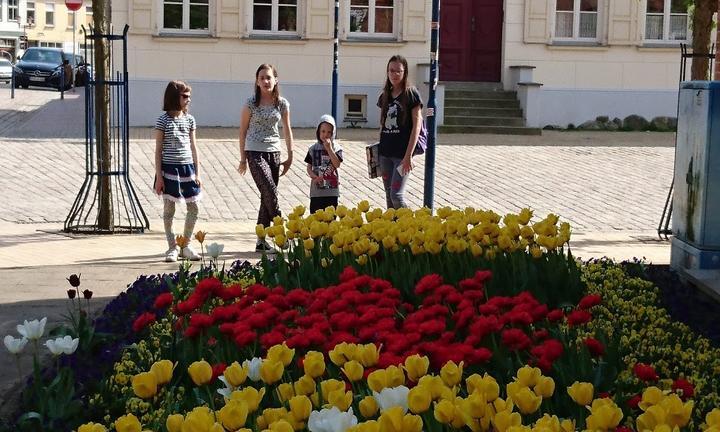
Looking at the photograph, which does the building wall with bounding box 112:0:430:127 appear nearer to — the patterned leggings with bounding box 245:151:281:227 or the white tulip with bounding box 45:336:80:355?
the patterned leggings with bounding box 245:151:281:227

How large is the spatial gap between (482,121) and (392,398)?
2542 centimetres

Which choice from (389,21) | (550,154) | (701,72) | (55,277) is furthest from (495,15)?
(55,277)

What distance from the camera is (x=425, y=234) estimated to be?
7.00 m

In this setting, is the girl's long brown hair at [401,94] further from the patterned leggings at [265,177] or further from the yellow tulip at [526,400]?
the yellow tulip at [526,400]

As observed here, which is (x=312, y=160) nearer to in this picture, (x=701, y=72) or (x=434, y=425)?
(x=701, y=72)

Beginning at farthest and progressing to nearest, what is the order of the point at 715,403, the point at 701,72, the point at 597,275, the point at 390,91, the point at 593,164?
the point at 593,164 < the point at 701,72 < the point at 390,91 < the point at 597,275 < the point at 715,403

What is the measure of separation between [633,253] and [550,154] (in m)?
11.6

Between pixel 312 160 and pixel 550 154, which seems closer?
pixel 312 160

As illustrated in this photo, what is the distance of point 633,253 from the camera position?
12.5m

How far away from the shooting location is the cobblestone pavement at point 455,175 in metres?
16.5

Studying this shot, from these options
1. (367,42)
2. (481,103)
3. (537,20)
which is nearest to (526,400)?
(481,103)

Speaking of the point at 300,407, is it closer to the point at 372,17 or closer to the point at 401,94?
the point at 401,94

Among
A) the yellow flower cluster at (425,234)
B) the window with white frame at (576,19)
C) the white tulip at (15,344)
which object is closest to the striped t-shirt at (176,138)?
the yellow flower cluster at (425,234)

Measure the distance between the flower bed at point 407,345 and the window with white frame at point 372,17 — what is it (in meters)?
21.9
